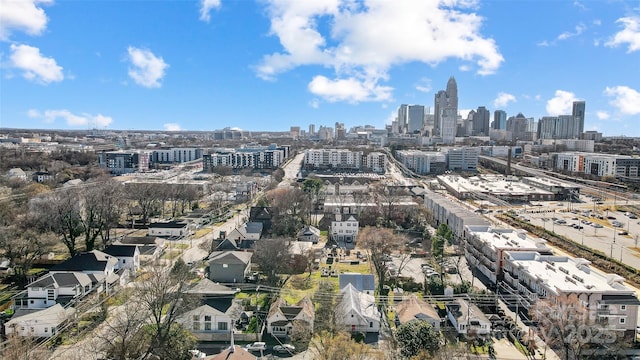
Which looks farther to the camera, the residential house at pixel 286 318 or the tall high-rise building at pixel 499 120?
the tall high-rise building at pixel 499 120

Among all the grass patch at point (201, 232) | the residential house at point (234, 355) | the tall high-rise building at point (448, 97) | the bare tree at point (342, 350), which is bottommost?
the grass patch at point (201, 232)

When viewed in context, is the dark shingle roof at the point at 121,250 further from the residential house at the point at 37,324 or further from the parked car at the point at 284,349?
the parked car at the point at 284,349

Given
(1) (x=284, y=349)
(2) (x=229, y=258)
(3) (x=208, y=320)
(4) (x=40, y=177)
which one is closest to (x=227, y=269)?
(2) (x=229, y=258)

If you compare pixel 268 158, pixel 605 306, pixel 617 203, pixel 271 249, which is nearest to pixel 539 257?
pixel 605 306

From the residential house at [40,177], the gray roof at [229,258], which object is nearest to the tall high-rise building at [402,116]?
the residential house at [40,177]

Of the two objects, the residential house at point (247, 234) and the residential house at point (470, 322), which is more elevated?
the residential house at point (247, 234)

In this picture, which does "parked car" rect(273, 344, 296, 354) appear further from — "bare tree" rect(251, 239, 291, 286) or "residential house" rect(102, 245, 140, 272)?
"residential house" rect(102, 245, 140, 272)
